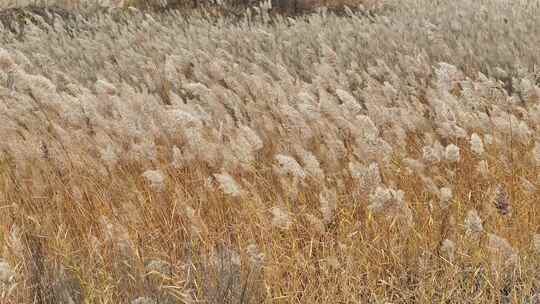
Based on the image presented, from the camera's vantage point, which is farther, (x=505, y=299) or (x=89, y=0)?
(x=89, y=0)

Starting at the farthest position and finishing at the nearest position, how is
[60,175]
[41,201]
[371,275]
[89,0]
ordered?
[89,0]
[60,175]
[41,201]
[371,275]

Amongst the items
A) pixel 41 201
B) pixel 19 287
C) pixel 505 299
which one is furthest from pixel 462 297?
pixel 41 201

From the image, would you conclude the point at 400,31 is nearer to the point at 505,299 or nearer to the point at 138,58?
the point at 138,58

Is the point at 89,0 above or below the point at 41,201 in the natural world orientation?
below

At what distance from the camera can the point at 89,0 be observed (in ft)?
40.0

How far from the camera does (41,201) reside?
2.96m

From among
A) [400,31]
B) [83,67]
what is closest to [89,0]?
[83,67]

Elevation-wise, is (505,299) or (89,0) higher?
(505,299)

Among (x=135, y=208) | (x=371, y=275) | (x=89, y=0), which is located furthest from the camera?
(x=89, y=0)

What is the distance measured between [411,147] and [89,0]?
10.1 meters

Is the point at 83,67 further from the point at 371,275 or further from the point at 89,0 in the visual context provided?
the point at 89,0

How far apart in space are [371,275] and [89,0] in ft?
35.9

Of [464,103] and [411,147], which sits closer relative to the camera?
[411,147]

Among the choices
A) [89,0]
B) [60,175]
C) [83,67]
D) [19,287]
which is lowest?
[89,0]
